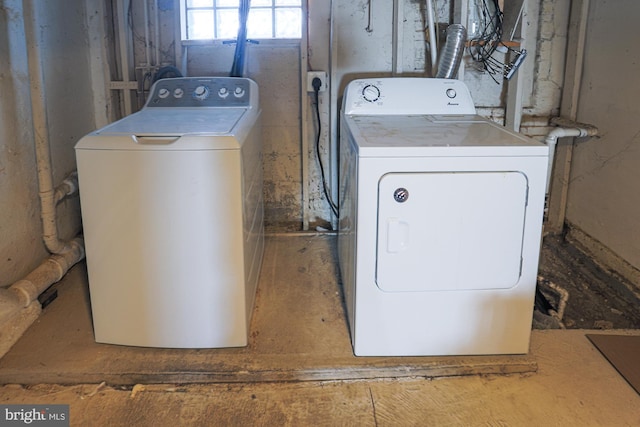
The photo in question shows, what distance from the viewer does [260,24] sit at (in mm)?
3014

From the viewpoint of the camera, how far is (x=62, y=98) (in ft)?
8.25

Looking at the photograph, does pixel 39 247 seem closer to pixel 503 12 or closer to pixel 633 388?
pixel 633 388

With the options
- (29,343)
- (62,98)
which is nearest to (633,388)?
(29,343)

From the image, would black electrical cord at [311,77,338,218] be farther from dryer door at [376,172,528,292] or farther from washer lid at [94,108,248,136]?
dryer door at [376,172,528,292]

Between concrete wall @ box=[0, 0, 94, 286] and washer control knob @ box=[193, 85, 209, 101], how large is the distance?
630 mm

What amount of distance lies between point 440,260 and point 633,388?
764 millimetres

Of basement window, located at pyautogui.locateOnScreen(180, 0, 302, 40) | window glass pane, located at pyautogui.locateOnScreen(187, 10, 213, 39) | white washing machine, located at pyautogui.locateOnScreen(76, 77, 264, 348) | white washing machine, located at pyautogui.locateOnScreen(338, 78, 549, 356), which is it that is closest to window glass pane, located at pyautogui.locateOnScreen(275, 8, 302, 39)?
basement window, located at pyautogui.locateOnScreen(180, 0, 302, 40)

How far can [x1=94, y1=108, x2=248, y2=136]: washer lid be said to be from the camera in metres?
1.79

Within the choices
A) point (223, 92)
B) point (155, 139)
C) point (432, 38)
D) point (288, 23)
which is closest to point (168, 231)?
point (155, 139)

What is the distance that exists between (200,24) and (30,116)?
3.90 ft

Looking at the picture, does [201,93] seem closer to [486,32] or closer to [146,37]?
[146,37]

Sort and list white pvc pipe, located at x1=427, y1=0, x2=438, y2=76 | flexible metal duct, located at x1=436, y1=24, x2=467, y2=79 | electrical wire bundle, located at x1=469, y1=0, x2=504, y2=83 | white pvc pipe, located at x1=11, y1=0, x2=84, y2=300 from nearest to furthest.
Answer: white pvc pipe, located at x1=11, y1=0, x2=84, y2=300
flexible metal duct, located at x1=436, y1=24, x2=467, y2=79
white pvc pipe, located at x1=427, y1=0, x2=438, y2=76
electrical wire bundle, located at x1=469, y1=0, x2=504, y2=83

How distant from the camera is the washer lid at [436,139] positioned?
1696 mm

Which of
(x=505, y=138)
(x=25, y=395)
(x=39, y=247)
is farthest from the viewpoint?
(x=39, y=247)
